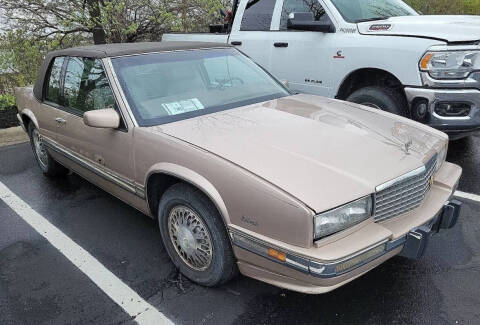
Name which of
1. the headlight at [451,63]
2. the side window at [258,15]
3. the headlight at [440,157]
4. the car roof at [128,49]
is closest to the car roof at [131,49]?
the car roof at [128,49]

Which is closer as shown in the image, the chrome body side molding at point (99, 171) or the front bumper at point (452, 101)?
the chrome body side molding at point (99, 171)

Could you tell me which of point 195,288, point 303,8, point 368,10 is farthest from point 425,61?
point 195,288

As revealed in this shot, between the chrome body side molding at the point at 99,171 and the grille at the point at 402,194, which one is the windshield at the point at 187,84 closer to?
the chrome body side molding at the point at 99,171

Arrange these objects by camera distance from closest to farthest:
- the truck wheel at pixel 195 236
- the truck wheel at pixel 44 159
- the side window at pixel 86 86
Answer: the truck wheel at pixel 195 236 < the side window at pixel 86 86 < the truck wheel at pixel 44 159

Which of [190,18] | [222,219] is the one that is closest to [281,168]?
[222,219]

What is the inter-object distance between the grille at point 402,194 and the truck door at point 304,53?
260 cm

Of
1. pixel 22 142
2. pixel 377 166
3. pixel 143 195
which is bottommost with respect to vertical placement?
pixel 22 142

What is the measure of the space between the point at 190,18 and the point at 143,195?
6300 mm

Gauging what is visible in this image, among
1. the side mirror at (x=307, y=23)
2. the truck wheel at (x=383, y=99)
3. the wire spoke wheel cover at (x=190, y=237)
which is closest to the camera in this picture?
the wire spoke wheel cover at (x=190, y=237)

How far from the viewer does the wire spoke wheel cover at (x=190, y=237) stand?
2.69 m

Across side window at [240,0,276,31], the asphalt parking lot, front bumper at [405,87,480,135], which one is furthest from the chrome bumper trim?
side window at [240,0,276,31]

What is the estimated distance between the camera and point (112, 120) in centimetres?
301

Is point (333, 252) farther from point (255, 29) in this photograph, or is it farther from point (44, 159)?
point (255, 29)

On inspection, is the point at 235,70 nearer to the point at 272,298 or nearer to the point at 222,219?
the point at 222,219
